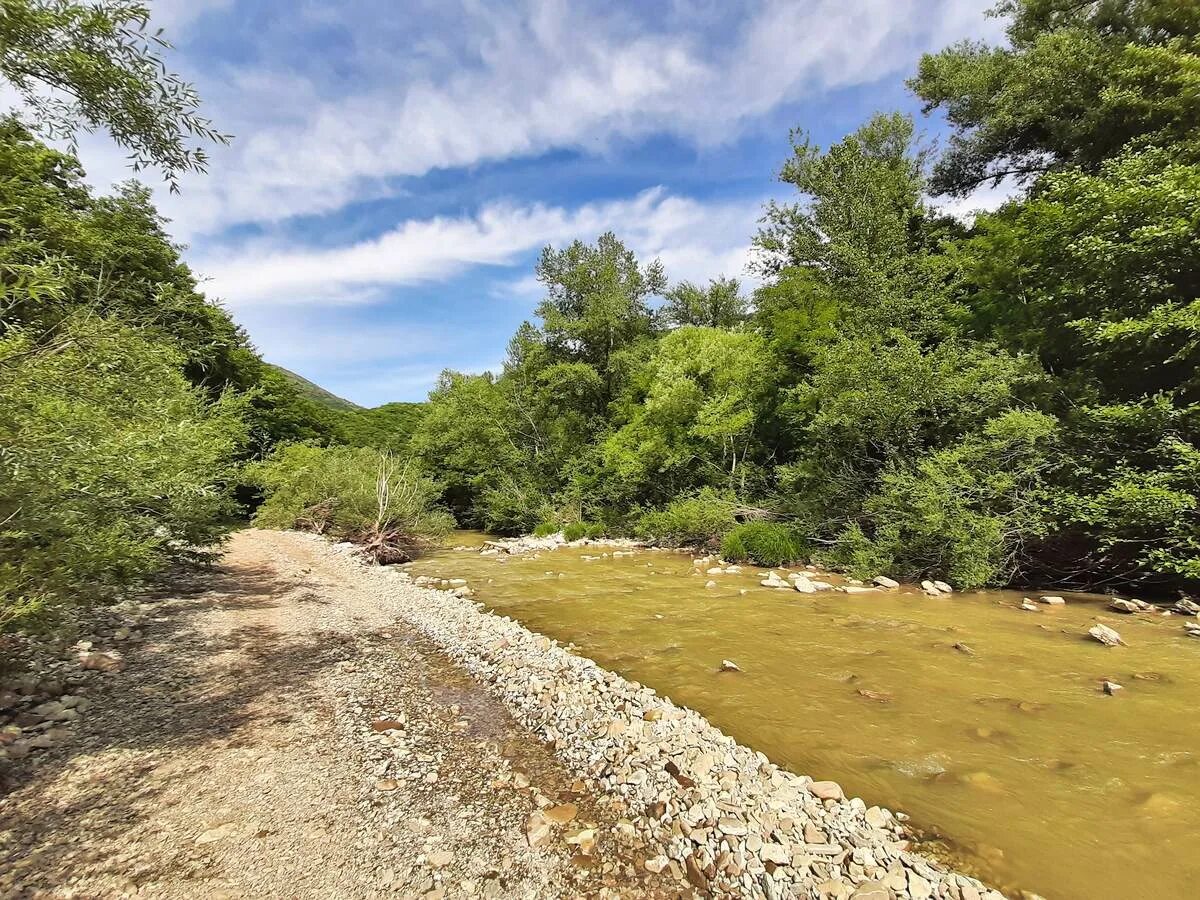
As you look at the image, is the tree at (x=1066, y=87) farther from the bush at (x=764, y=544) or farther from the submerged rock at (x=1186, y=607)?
the bush at (x=764, y=544)

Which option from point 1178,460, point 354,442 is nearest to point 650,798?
point 1178,460

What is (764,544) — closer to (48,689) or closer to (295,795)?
(295,795)

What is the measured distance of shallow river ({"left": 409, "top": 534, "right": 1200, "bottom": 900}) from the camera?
4211 millimetres

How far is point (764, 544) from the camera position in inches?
680

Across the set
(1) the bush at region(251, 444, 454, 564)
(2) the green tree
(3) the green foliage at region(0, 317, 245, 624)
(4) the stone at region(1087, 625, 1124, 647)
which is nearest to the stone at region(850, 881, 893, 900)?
(3) the green foliage at region(0, 317, 245, 624)

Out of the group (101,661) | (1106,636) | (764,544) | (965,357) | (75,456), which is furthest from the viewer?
(764,544)

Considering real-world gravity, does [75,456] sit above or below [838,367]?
below

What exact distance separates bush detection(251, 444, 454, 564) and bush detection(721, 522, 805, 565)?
41.1ft

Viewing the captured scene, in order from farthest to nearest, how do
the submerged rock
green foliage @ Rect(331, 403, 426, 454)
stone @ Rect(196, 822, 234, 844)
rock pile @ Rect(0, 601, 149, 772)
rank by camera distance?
green foliage @ Rect(331, 403, 426, 454), the submerged rock, rock pile @ Rect(0, 601, 149, 772), stone @ Rect(196, 822, 234, 844)

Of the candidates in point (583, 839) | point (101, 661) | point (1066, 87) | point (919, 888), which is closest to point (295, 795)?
point (583, 839)

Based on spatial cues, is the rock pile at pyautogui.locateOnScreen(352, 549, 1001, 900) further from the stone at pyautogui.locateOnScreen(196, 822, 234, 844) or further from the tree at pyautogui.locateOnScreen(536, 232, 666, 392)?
the tree at pyautogui.locateOnScreen(536, 232, 666, 392)

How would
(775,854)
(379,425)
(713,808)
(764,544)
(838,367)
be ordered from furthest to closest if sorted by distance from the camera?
(379,425) → (764,544) → (838,367) → (713,808) → (775,854)

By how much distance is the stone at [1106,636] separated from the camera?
8484mm

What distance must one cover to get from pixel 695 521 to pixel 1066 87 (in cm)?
1981
